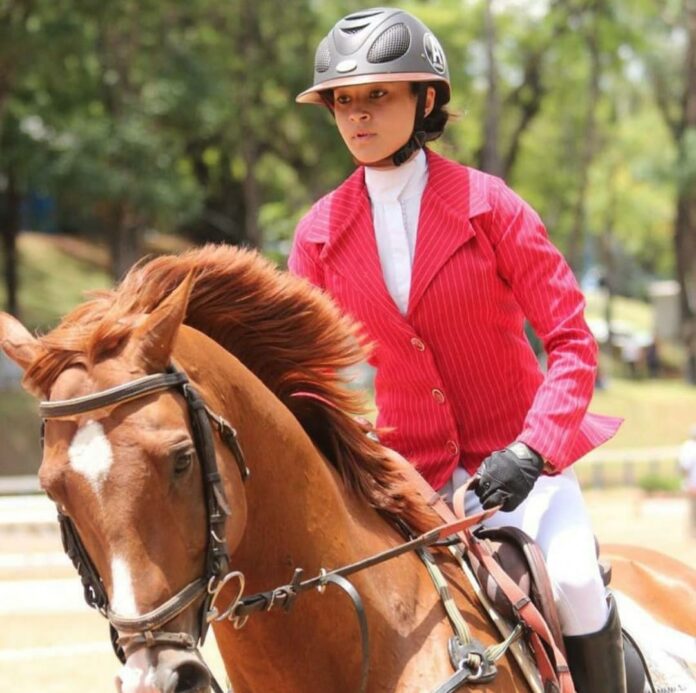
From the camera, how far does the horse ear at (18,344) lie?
2.54 meters

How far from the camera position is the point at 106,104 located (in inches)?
989

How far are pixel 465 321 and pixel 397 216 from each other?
370mm

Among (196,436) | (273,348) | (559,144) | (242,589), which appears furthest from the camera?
(559,144)

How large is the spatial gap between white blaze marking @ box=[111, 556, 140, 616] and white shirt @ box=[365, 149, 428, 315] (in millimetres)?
1286

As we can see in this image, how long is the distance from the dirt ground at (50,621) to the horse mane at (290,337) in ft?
14.5

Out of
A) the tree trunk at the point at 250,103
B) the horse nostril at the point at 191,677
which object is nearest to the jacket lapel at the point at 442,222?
the horse nostril at the point at 191,677

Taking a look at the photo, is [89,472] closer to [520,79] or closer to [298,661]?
[298,661]

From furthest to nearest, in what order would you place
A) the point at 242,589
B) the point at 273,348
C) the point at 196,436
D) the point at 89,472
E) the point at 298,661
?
the point at 273,348 < the point at 298,661 < the point at 242,589 < the point at 196,436 < the point at 89,472

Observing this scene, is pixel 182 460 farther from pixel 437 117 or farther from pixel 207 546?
pixel 437 117

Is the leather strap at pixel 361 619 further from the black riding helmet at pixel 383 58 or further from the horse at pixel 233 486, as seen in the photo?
the black riding helmet at pixel 383 58

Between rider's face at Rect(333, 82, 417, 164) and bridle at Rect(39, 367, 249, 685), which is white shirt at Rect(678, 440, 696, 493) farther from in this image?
bridle at Rect(39, 367, 249, 685)

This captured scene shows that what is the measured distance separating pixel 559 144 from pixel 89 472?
3936 centimetres

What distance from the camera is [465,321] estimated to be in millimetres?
3314

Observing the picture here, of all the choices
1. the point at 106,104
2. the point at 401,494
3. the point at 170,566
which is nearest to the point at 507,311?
the point at 401,494
